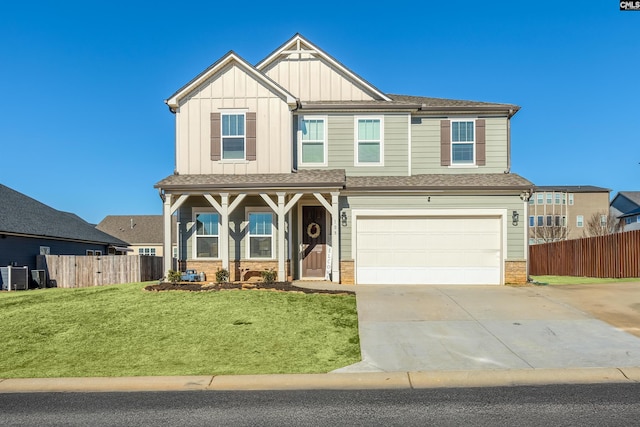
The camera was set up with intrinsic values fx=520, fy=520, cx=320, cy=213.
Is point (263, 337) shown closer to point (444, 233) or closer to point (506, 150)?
point (444, 233)

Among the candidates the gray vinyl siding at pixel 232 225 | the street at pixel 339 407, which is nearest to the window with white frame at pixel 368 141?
the gray vinyl siding at pixel 232 225

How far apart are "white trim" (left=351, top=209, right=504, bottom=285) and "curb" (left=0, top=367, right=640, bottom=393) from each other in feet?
30.3

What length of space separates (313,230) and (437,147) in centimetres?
522

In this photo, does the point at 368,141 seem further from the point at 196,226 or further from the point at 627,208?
the point at 627,208

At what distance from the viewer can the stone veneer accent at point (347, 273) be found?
54.4 ft

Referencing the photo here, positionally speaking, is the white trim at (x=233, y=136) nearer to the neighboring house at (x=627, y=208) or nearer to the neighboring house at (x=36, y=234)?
the neighboring house at (x=36, y=234)

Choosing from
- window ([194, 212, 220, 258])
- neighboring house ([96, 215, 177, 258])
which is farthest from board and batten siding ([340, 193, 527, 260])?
neighboring house ([96, 215, 177, 258])

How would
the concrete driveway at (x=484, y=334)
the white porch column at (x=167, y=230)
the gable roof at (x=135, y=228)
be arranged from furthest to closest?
1. the gable roof at (x=135, y=228)
2. the white porch column at (x=167, y=230)
3. the concrete driveway at (x=484, y=334)

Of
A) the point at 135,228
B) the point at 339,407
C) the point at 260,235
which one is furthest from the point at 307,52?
the point at 135,228

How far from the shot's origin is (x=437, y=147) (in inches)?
716

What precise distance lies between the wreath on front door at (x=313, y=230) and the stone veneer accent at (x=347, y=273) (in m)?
1.71

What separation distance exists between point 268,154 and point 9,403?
11.9 m

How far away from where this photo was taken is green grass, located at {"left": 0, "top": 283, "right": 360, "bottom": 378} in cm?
815

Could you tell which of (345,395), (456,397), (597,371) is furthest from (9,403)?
(597,371)
